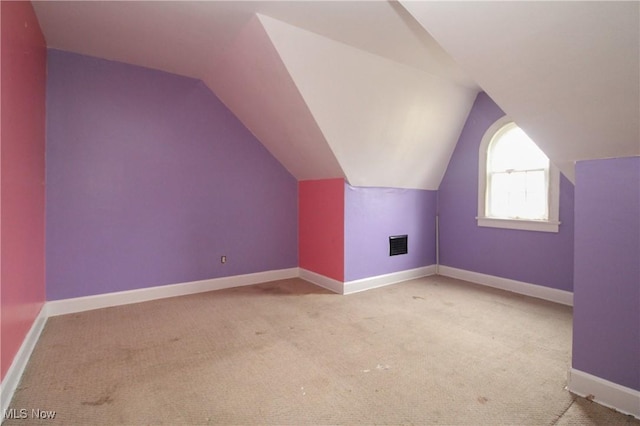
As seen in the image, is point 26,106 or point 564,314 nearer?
point 26,106

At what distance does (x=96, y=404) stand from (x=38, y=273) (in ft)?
5.20

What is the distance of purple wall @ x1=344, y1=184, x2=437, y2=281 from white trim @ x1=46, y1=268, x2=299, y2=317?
1128mm

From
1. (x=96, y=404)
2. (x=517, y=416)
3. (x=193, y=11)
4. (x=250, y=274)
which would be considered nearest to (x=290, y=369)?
(x=96, y=404)

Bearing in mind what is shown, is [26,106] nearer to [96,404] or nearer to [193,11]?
[193,11]

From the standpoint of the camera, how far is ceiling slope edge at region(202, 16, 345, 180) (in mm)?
2658

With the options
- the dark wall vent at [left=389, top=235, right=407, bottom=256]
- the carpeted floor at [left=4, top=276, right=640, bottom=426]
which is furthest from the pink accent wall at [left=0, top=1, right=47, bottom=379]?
the dark wall vent at [left=389, top=235, right=407, bottom=256]

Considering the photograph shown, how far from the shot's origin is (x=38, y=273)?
257cm

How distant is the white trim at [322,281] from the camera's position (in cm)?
363

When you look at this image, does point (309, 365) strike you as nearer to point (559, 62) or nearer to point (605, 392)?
point (605, 392)

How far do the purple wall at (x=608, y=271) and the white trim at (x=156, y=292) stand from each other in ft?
10.6

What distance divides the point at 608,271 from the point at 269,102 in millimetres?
2989

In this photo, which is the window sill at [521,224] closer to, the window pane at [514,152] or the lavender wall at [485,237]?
the lavender wall at [485,237]

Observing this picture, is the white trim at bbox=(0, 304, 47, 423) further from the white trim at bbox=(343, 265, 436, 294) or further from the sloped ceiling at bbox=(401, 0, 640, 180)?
the sloped ceiling at bbox=(401, 0, 640, 180)

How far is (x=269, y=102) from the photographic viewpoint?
125 inches
